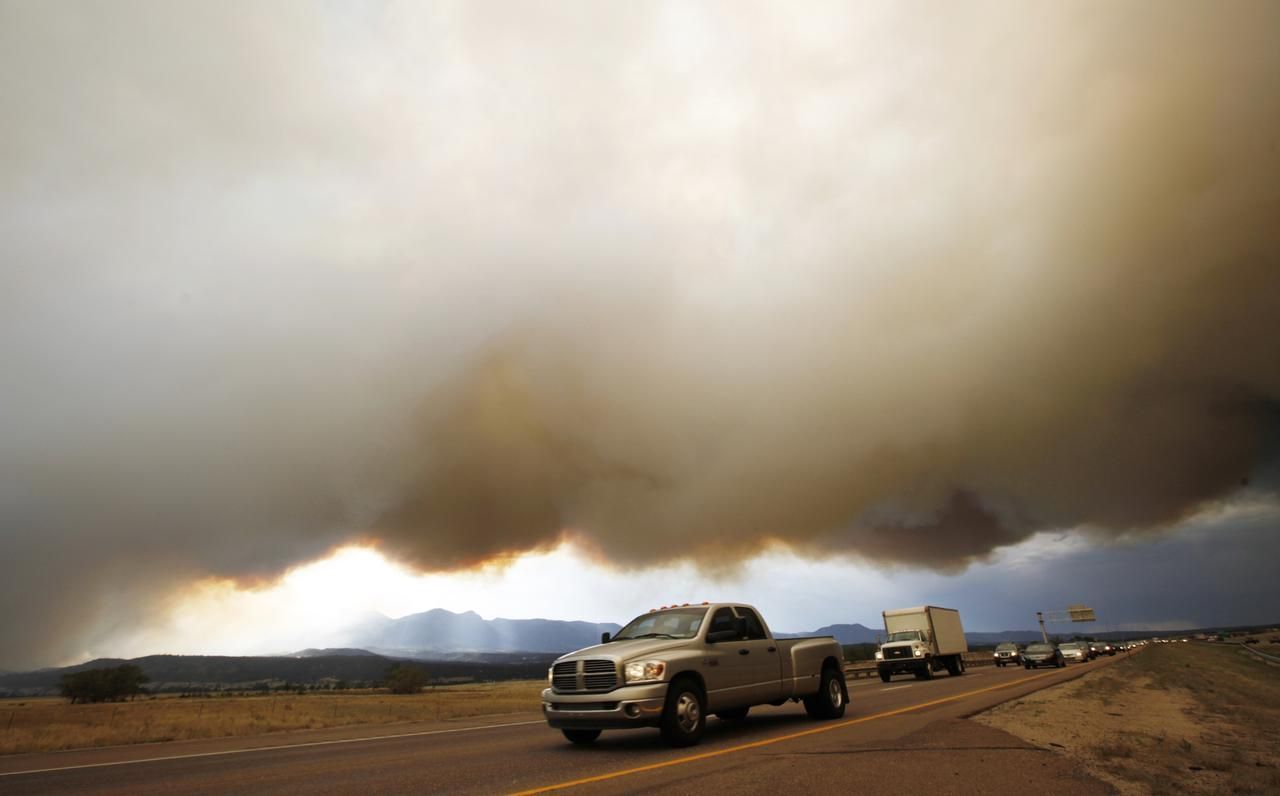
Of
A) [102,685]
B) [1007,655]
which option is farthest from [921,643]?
[102,685]

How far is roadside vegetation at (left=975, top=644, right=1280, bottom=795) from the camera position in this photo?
6941 millimetres

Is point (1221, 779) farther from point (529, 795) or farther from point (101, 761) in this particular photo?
point (101, 761)

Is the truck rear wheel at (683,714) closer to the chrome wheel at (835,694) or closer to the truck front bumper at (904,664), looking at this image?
the chrome wheel at (835,694)

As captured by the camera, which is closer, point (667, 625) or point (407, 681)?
point (667, 625)

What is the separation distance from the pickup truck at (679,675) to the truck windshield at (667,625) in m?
0.02

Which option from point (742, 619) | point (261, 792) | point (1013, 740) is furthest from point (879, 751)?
point (261, 792)

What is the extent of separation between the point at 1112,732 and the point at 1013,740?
225 cm

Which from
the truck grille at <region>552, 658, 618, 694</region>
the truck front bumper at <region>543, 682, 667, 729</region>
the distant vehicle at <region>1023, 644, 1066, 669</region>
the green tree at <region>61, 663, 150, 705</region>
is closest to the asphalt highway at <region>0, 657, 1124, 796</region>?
the truck front bumper at <region>543, 682, 667, 729</region>

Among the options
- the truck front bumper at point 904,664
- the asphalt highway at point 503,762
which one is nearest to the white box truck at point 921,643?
the truck front bumper at point 904,664

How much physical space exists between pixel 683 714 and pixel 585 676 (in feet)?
4.91

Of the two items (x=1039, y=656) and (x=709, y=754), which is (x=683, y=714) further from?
(x=1039, y=656)

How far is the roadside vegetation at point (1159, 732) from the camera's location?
694 cm

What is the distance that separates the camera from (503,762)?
367 inches

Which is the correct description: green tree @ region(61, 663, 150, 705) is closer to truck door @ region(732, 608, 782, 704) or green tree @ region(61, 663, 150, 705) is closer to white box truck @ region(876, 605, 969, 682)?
white box truck @ region(876, 605, 969, 682)
